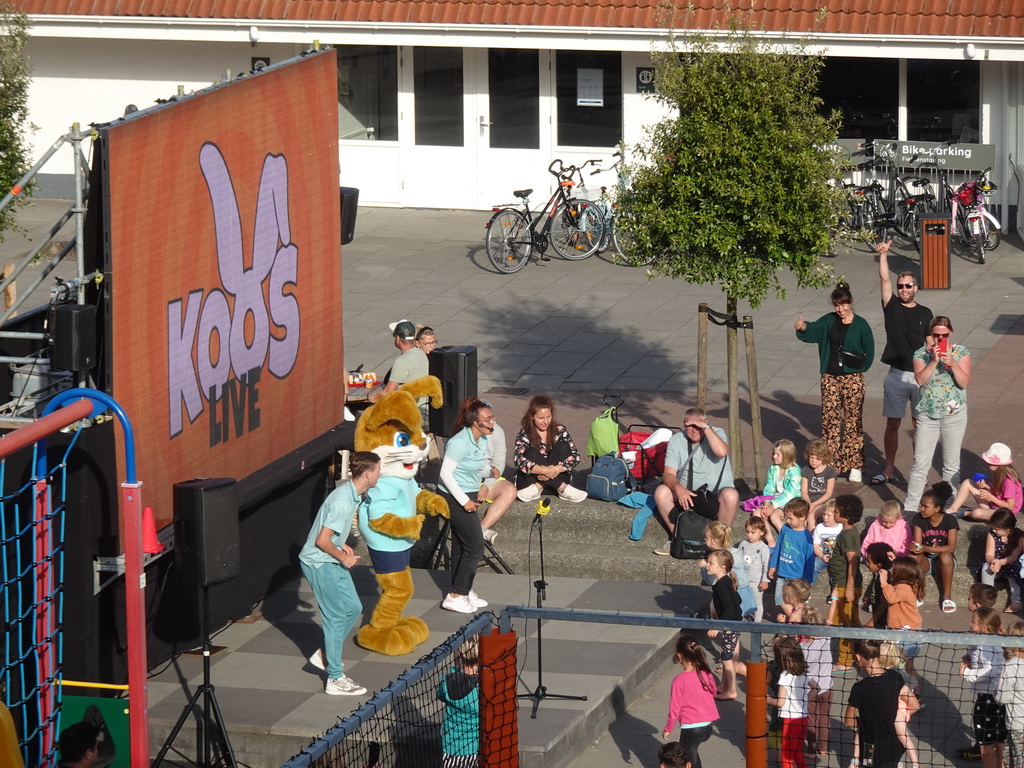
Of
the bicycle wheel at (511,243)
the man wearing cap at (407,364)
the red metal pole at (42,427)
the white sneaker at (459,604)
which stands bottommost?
the white sneaker at (459,604)

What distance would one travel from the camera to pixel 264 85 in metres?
10.9

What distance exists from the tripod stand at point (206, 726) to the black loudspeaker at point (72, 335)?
4.87ft

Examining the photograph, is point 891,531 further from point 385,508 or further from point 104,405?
point 104,405

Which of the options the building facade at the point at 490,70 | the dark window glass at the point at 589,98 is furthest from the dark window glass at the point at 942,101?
the dark window glass at the point at 589,98

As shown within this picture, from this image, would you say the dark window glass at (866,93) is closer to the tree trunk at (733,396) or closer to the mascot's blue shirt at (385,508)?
the tree trunk at (733,396)

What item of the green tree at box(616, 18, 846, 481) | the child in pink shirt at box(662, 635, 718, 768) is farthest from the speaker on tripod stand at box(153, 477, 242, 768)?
the green tree at box(616, 18, 846, 481)

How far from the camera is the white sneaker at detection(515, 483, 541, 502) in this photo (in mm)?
12297

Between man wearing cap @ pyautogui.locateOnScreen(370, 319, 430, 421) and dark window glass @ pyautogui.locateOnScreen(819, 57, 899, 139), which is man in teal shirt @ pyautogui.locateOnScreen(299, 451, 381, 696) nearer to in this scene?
man wearing cap @ pyautogui.locateOnScreen(370, 319, 430, 421)

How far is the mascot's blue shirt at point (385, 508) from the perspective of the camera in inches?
397

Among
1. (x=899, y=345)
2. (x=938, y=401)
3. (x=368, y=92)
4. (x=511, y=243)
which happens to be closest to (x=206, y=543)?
(x=938, y=401)

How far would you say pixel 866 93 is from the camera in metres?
22.1

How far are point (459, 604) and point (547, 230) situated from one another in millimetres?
10574

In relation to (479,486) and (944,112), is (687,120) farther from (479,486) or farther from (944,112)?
(944,112)

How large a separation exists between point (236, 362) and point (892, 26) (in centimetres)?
1307
